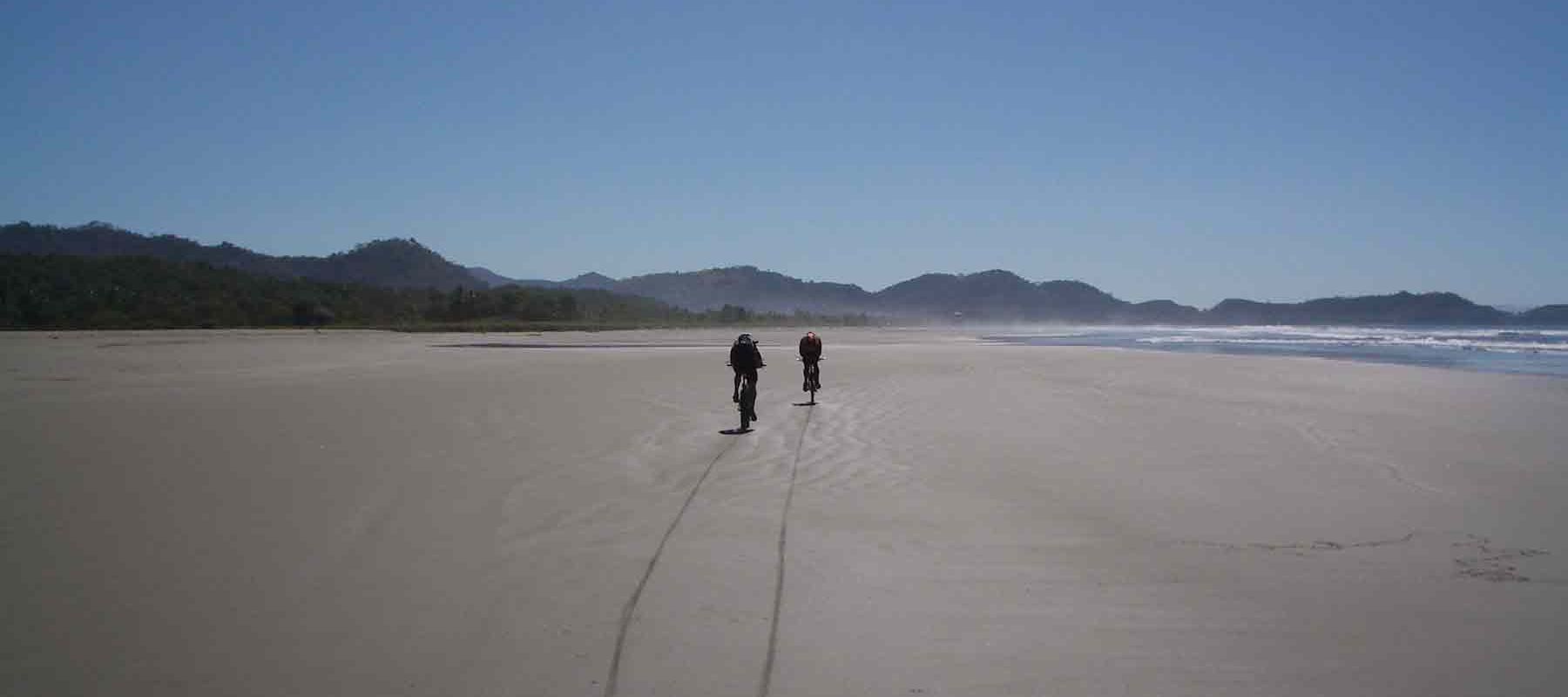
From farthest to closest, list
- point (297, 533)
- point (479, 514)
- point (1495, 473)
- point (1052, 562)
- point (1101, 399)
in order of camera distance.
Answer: point (1101, 399)
point (1495, 473)
point (479, 514)
point (297, 533)
point (1052, 562)

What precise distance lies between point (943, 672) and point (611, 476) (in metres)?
4.99

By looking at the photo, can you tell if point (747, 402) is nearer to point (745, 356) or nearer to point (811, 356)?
point (745, 356)

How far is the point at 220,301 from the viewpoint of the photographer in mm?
52062

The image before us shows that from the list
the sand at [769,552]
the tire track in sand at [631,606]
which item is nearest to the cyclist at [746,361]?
the sand at [769,552]

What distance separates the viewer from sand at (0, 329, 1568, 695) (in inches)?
162

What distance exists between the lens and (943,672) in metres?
4.08

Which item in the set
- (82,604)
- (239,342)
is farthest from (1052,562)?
(239,342)

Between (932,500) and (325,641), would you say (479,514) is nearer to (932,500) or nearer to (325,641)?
(325,641)

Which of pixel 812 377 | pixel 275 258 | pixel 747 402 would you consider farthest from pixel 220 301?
pixel 275 258

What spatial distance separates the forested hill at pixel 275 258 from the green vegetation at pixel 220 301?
1480 inches

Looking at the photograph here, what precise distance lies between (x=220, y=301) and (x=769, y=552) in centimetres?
5599

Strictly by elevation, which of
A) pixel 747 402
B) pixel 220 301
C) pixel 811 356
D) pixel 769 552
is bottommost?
pixel 769 552

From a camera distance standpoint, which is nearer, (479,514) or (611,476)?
(479,514)

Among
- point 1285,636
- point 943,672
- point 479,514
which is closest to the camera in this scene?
point 943,672
